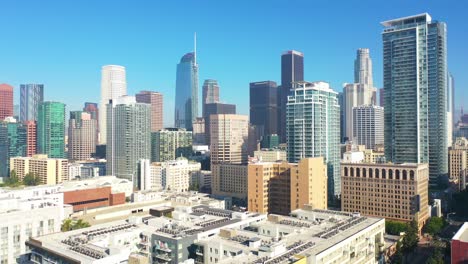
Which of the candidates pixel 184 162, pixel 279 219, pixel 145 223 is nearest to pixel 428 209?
pixel 279 219

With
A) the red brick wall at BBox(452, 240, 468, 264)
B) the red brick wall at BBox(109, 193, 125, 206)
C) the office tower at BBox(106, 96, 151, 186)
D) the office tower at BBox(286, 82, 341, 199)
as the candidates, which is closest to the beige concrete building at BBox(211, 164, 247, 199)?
the office tower at BBox(286, 82, 341, 199)

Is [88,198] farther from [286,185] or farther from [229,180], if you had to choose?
[286,185]

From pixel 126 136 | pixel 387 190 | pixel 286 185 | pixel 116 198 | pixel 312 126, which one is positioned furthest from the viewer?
pixel 126 136

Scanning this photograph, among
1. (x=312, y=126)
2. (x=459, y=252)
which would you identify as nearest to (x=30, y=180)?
(x=312, y=126)

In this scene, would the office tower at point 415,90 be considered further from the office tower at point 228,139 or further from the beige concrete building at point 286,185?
the office tower at point 228,139

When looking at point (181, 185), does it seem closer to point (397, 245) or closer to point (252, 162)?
point (252, 162)

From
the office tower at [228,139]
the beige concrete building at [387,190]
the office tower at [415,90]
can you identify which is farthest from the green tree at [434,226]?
the office tower at [228,139]

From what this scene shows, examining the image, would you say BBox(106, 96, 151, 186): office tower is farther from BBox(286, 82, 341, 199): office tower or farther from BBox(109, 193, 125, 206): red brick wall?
BBox(286, 82, 341, 199): office tower
